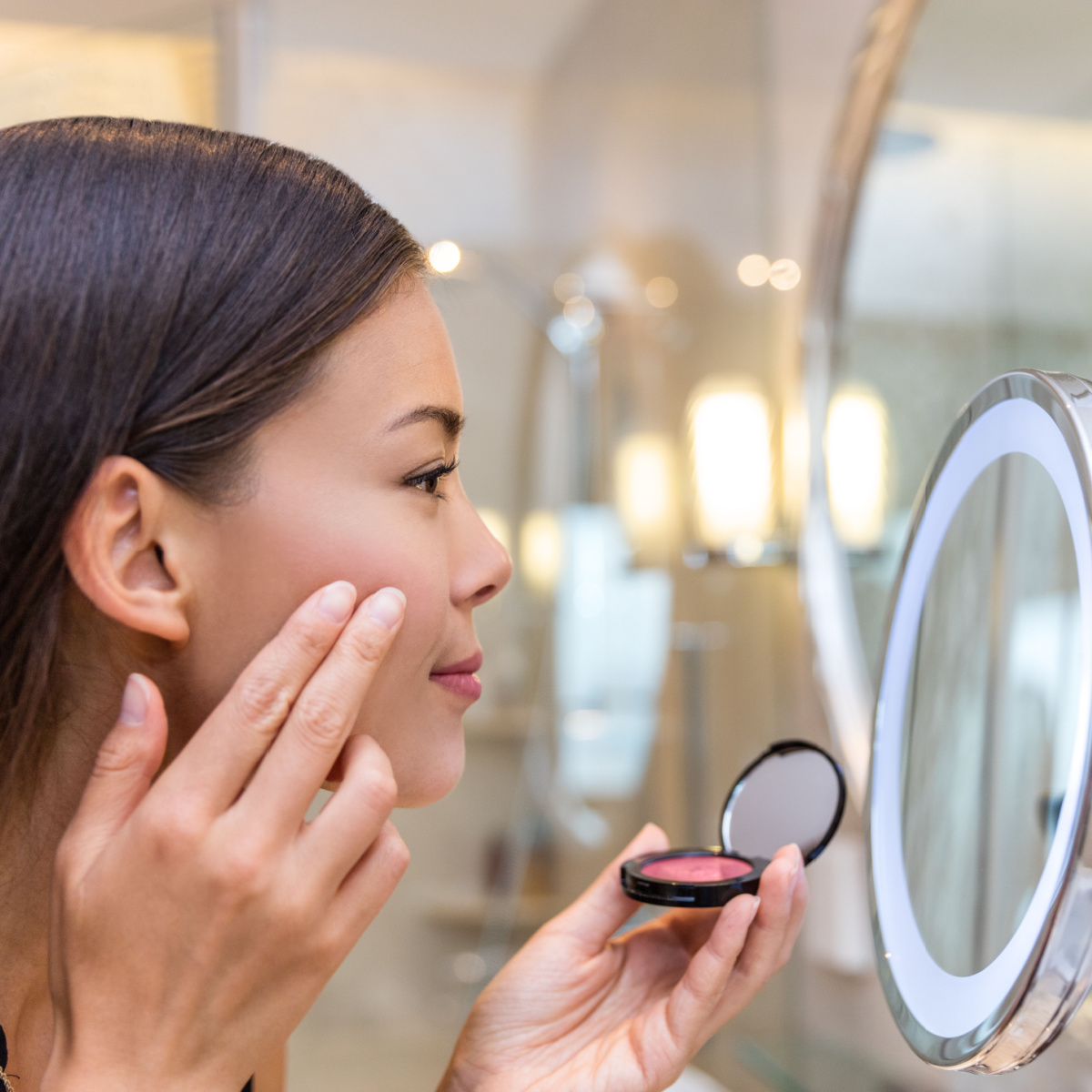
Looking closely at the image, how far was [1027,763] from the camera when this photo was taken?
72cm

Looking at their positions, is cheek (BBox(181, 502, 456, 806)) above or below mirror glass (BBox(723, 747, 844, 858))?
above

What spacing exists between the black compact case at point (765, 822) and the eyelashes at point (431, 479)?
0.26 meters

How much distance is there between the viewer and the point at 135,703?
0.56m

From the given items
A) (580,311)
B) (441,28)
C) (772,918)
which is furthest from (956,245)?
(441,28)

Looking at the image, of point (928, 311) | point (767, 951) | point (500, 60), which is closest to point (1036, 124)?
point (928, 311)

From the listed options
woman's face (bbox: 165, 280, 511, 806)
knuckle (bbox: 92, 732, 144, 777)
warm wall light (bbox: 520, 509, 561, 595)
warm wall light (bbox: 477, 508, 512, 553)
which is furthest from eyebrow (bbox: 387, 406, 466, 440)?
warm wall light (bbox: 520, 509, 561, 595)

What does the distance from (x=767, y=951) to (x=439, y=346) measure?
407 mm

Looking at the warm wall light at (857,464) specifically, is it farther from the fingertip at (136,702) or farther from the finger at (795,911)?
the fingertip at (136,702)

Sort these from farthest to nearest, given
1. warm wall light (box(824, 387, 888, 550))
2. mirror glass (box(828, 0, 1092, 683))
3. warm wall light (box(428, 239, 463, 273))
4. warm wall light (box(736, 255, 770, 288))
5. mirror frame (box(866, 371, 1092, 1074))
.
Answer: warm wall light (box(428, 239, 463, 273)) → warm wall light (box(736, 255, 770, 288)) → warm wall light (box(824, 387, 888, 550)) → mirror glass (box(828, 0, 1092, 683)) → mirror frame (box(866, 371, 1092, 1074))

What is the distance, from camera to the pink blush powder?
67cm

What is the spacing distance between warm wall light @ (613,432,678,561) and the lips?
1.45m

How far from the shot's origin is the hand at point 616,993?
654 mm

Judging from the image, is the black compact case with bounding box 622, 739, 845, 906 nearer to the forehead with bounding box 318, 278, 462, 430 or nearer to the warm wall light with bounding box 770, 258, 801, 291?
the forehead with bounding box 318, 278, 462, 430

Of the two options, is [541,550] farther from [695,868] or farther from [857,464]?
[695,868]
